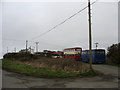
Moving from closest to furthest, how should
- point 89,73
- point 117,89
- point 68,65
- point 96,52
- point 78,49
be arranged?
point 117,89, point 89,73, point 68,65, point 96,52, point 78,49

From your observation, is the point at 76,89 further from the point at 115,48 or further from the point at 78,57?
the point at 78,57

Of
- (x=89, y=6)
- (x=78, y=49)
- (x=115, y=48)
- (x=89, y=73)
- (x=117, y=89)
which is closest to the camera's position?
(x=117, y=89)

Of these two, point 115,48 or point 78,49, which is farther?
point 78,49

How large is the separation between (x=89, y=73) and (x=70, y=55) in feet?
79.8

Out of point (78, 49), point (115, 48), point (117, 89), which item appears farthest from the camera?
point (78, 49)

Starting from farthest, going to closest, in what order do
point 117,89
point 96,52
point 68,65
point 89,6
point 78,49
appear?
point 78,49 < point 96,52 < point 68,65 < point 89,6 < point 117,89

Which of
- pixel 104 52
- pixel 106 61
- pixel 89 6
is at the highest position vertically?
pixel 89 6

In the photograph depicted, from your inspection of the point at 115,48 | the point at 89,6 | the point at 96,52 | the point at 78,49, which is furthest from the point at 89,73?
the point at 78,49

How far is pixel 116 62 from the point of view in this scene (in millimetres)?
23203

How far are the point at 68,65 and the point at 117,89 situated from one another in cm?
1003

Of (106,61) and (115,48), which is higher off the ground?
(115,48)

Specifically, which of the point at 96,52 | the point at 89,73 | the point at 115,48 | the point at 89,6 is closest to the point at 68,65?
the point at 89,73

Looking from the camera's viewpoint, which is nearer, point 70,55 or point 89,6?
→ point 89,6

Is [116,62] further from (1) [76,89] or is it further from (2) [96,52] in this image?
(1) [76,89]
